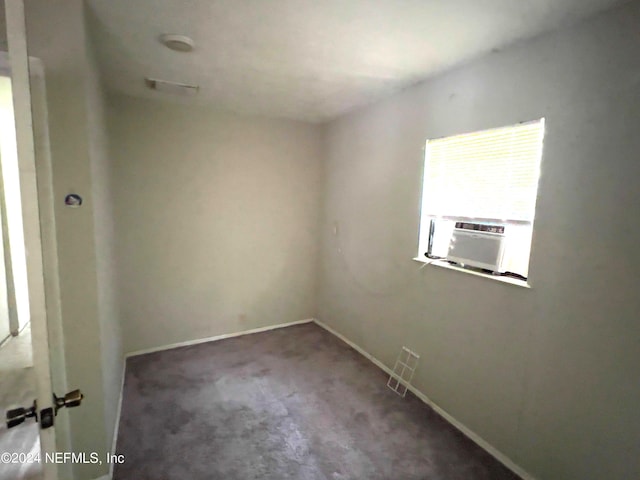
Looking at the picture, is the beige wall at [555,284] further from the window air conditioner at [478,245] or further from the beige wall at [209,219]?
the beige wall at [209,219]

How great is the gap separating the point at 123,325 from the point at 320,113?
9.67 feet

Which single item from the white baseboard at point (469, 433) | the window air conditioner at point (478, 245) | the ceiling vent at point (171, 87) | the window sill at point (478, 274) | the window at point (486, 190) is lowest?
the white baseboard at point (469, 433)

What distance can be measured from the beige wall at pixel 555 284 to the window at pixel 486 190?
8cm

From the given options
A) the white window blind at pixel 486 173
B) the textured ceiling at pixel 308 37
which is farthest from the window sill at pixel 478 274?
the textured ceiling at pixel 308 37

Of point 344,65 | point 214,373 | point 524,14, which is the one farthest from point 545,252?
point 214,373

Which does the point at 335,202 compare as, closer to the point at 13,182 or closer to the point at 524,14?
the point at 524,14

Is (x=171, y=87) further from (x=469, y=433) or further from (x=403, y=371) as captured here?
(x=469, y=433)

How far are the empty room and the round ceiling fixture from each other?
2cm

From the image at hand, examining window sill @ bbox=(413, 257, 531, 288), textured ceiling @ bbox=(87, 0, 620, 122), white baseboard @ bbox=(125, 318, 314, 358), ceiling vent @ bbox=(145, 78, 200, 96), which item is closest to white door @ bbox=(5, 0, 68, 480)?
textured ceiling @ bbox=(87, 0, 620, 122)

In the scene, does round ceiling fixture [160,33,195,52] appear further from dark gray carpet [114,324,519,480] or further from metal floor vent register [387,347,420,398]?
metal floor vent register [387,347,420,398]

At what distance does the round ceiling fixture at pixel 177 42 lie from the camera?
185 cm

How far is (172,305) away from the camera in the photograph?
3295 mm

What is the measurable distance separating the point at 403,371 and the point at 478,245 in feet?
4.26

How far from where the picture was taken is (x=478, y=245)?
2129 mm
